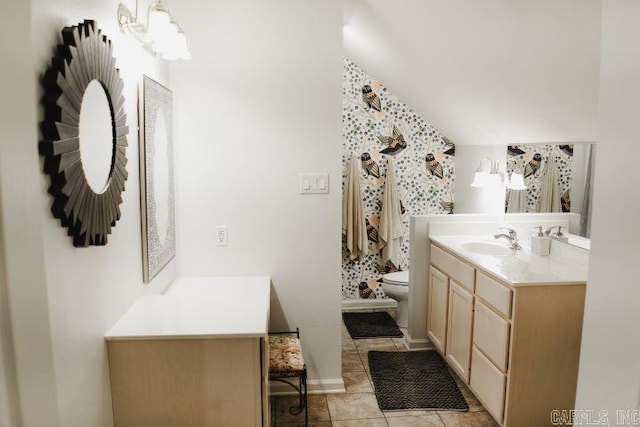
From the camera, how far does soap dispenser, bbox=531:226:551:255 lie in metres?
2.75

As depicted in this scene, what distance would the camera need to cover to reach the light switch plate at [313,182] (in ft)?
8.19

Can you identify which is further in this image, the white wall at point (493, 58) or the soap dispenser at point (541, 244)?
the soap dispenser at point (541, 244)

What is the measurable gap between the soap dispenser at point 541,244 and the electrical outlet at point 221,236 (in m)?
1.90

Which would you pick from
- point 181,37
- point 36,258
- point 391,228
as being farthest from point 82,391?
point 391,228

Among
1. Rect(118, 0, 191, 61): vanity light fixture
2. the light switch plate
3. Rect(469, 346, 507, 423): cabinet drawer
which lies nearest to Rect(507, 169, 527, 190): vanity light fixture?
Rect(469, 346, 507, 423): cabinet drawer

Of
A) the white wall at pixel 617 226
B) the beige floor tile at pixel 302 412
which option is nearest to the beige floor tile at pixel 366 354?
the beige floor tile at pixel 302 412

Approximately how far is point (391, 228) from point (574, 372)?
2.08 m

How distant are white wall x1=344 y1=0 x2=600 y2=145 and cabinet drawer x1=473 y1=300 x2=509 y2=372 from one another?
1.14 m

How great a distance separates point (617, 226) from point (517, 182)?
242 centimetres

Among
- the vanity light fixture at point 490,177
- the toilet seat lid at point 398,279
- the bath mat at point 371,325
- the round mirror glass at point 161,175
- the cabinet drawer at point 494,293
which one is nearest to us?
the round mirror glass at point 161,175

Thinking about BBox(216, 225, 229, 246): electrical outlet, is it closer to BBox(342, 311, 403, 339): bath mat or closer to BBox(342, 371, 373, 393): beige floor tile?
BBox(342, 371, 373, 393): beige floor tile

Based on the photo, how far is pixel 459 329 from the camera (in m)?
2.72

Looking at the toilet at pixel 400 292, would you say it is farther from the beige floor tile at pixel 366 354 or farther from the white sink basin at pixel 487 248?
the white sink basin at pixel 487 248

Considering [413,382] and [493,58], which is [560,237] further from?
[413,382]
